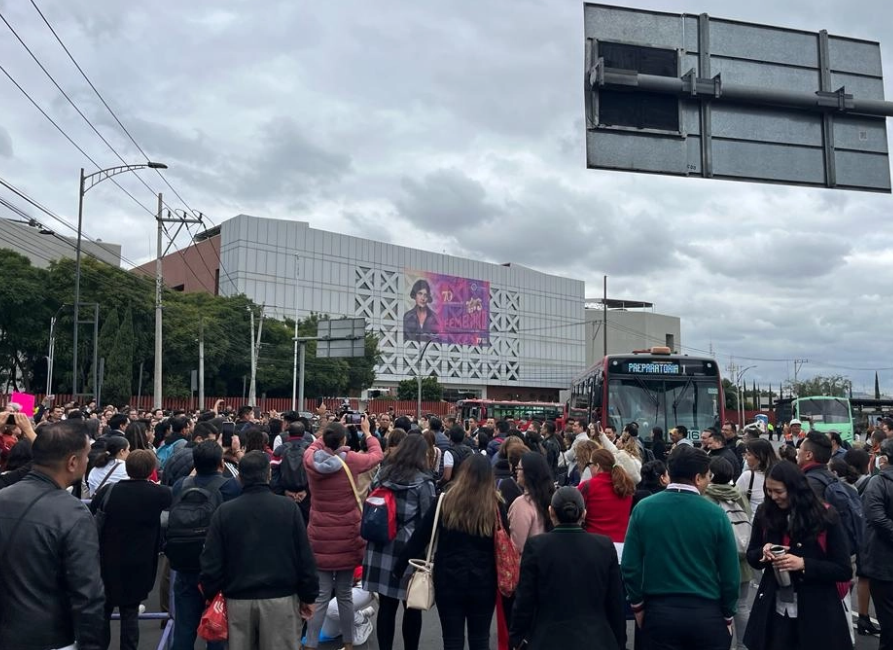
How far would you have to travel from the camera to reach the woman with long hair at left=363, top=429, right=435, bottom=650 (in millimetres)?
5965

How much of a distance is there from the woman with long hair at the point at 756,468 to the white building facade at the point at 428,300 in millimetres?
71926

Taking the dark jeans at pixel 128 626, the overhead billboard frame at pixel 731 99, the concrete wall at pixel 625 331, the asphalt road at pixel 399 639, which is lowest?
the asphalt road at pixel 399 639

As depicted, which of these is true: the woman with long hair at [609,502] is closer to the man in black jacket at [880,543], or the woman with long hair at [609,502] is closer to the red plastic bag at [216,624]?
the man in black jacket at [880,543]

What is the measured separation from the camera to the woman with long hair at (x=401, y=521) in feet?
19.6

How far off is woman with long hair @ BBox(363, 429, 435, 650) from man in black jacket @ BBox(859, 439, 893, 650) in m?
3.57

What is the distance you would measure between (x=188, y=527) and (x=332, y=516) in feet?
4.06

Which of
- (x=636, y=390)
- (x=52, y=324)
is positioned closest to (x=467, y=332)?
(x=52, y=324)

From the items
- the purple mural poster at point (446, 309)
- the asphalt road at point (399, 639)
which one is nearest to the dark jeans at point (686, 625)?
the asphalt road at point (399, 639)

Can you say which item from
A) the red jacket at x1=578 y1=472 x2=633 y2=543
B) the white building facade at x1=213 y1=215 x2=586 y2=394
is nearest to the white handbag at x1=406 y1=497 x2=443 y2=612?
the red jacket at x1=578 y1=472 x2=633 y2=543

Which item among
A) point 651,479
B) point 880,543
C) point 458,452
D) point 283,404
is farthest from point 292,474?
point 283,404

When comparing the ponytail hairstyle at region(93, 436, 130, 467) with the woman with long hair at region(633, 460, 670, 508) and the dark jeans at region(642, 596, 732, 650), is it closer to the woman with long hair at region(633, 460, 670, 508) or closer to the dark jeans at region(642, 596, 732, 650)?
the woman with long hair at region(633, 460, 670, 508)

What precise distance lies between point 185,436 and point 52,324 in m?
39.8

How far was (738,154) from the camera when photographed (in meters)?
7.01

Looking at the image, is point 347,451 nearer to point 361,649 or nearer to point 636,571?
point 361,649
